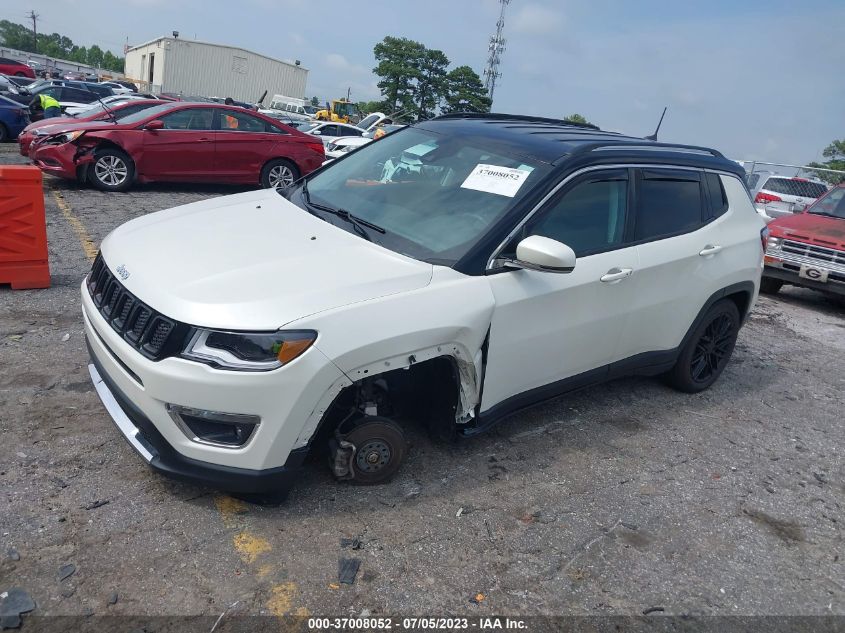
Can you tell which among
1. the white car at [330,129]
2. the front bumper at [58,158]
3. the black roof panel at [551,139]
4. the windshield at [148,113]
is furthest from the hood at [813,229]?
the white car at [330,129]

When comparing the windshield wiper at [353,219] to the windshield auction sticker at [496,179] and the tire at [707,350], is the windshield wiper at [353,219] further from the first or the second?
the tire at [707,350]

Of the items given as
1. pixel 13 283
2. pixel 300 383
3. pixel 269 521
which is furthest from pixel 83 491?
pixel 13 283

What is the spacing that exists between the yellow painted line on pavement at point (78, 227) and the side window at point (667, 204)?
5150 mm

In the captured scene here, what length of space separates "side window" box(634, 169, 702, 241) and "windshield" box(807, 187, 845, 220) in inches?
237

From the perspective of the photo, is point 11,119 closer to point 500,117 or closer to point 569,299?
point 500,117

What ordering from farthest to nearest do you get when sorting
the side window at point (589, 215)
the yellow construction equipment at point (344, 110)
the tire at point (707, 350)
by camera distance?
the yellow construction equipment at point (344, 110), the tire at point (707, 350), the side window at point (589, 215)

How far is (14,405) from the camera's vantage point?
3.66 m

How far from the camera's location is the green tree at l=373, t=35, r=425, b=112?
60938mm

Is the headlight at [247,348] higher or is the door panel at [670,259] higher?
the door panel at [670,259]

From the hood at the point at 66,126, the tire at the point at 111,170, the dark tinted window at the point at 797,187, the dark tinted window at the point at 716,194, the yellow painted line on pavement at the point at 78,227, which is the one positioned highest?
the dark tinted window at the point at 797,187

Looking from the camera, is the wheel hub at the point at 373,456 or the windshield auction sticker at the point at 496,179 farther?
the windshield auction sticker at the point at 496,179

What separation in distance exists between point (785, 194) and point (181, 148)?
529 inches

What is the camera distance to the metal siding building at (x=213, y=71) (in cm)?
4956

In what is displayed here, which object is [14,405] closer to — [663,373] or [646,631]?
[646,631]
